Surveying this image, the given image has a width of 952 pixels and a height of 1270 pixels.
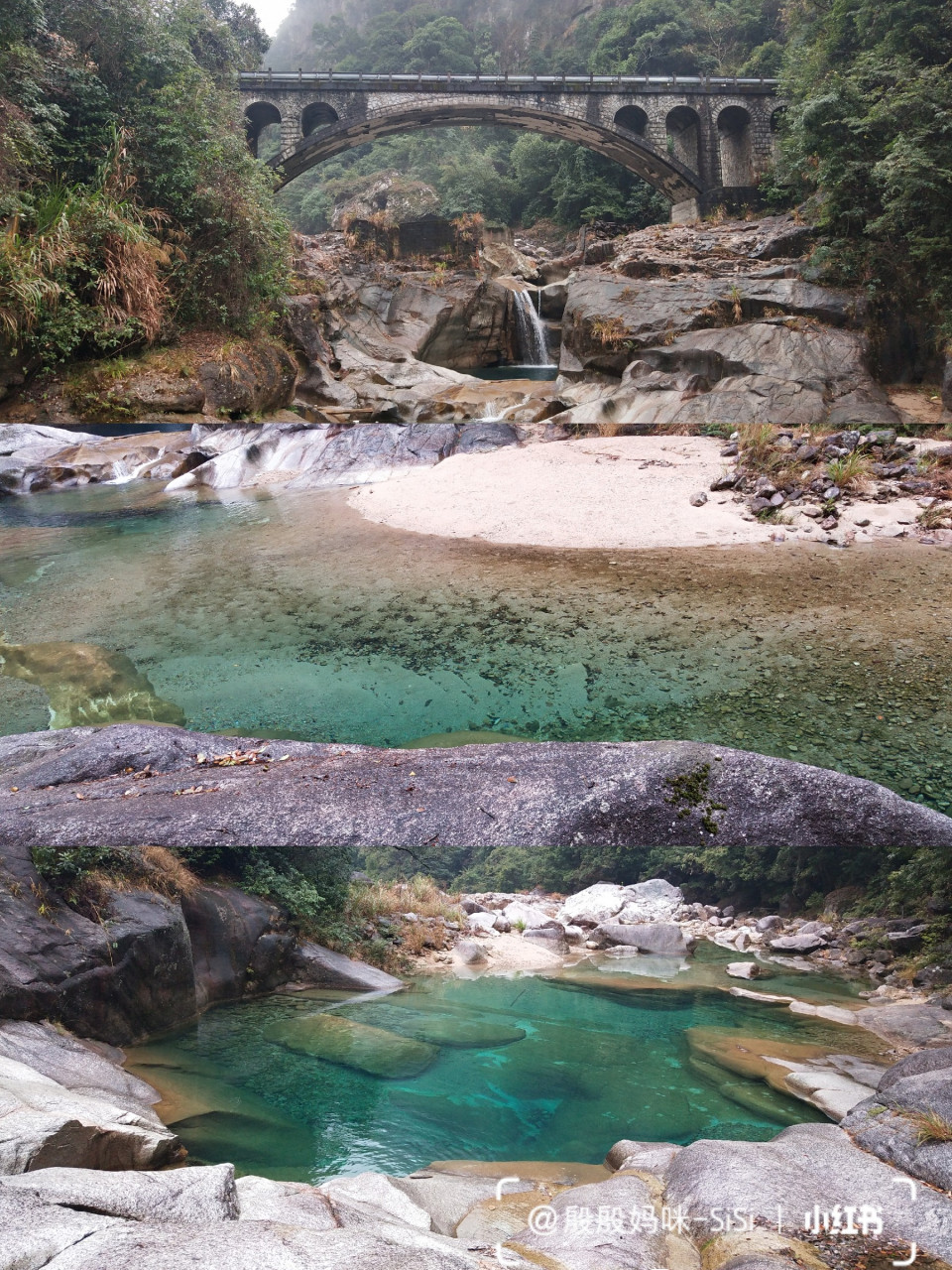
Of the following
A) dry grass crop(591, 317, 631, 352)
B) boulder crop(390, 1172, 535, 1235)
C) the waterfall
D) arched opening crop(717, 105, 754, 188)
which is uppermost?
arched opening crop(717, 105, 754, 188)

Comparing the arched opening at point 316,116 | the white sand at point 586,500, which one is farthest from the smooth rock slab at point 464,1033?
the arched opening at point 316,116

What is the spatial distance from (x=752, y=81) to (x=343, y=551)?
33.7 meters

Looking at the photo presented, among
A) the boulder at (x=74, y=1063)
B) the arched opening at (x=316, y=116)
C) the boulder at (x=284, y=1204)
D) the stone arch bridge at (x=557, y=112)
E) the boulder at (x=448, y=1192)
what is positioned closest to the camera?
the boulder at (x=284, y=1204)

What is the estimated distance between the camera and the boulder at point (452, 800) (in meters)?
2.71

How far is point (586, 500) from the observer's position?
9805mm

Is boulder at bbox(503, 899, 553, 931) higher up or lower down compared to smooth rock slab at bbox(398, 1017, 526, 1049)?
higher up

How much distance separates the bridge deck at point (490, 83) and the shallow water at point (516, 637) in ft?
91.8

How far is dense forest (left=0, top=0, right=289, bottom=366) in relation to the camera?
14508mm

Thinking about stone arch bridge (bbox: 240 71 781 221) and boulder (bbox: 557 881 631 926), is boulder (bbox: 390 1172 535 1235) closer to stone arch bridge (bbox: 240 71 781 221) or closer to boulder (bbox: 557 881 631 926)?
boulder (bbox: 557 881 631 926)

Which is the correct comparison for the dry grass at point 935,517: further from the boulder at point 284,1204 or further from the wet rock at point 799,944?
the boulder at point 284,1204

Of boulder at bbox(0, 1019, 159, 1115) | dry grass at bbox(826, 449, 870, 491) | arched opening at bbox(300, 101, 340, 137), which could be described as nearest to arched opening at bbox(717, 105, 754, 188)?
arched opening at bbox(300, 101, 340, 137)

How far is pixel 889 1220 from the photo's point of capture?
1406 millimetres

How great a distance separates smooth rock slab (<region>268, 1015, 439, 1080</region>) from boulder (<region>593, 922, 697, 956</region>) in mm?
542

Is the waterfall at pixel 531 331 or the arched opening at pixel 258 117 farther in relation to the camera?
the arched opening at pixel 258 117
